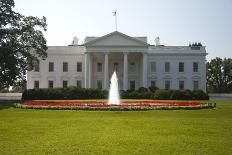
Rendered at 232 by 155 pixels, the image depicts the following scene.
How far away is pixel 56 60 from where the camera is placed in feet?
230

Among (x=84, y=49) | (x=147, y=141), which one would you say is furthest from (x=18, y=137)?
(x=84, y=49)

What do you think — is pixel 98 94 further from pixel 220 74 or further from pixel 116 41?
pixel 220 74

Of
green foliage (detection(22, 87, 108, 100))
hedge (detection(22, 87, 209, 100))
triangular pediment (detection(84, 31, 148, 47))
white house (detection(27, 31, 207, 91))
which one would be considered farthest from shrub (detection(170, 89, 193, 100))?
white house (detection(27, 31, 207, 91))

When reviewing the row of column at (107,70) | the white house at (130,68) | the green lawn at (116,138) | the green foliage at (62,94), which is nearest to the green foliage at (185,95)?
the green foliage at (62,94)

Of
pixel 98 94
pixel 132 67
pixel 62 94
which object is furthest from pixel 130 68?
pixel 62 94

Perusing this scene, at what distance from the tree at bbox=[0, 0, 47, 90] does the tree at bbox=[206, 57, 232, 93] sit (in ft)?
179

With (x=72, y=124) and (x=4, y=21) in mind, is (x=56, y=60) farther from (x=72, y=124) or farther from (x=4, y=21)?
(x=72, y=124)

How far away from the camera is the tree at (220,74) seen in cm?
9550

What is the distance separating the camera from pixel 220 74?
318ft

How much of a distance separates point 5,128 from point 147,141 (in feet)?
20.7

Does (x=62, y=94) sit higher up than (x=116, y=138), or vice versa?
(x=62, y=94)

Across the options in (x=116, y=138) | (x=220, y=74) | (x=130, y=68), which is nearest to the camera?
(x=116, y=138)

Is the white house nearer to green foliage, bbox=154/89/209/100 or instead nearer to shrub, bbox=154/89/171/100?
shrub, bbox=154/89/171/100

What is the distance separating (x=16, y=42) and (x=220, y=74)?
6096 cm
